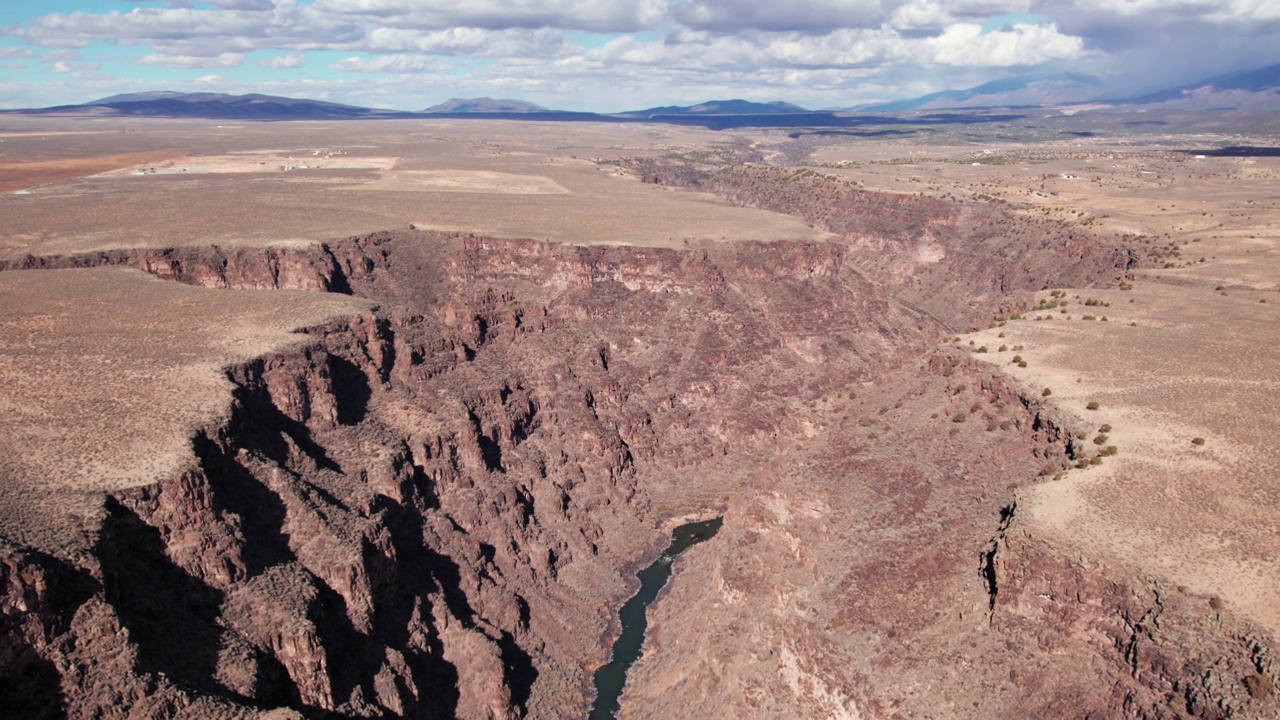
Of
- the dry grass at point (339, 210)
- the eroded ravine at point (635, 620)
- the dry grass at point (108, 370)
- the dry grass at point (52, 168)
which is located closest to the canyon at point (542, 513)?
the dry grass at point (108, 370)

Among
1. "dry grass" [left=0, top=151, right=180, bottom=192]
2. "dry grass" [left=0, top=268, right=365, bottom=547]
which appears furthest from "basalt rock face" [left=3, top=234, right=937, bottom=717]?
"dry grass" [left=0, top=151, right=180, bottom=192]

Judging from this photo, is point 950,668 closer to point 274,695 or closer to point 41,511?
point 274,695

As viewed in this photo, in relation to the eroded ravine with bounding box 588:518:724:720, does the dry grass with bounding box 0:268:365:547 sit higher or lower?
higher

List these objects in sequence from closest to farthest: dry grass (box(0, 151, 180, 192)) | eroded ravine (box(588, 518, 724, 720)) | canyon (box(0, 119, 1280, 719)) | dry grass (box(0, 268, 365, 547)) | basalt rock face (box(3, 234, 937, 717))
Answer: canyon (box(0, 119, 1280, 719))
basalt rock face (box(3, 234, 937, 717))
dry grass (box(0, 268, 365, 547))
eroded ravine (box(588, 518, 724, 720))
dry grass (box(0, 151, 180, 192))

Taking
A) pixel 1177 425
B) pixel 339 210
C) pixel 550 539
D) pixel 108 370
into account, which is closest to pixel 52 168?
pixel 339 210

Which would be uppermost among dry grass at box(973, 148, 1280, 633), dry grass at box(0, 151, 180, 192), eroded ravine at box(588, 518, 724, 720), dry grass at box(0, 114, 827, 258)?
dry grass at box(0, 151, 180, 192)

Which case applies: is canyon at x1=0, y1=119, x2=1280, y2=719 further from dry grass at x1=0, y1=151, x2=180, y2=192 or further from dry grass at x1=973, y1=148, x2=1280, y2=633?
dry grass at x1=0, y1=151, x2=180, y2=192
